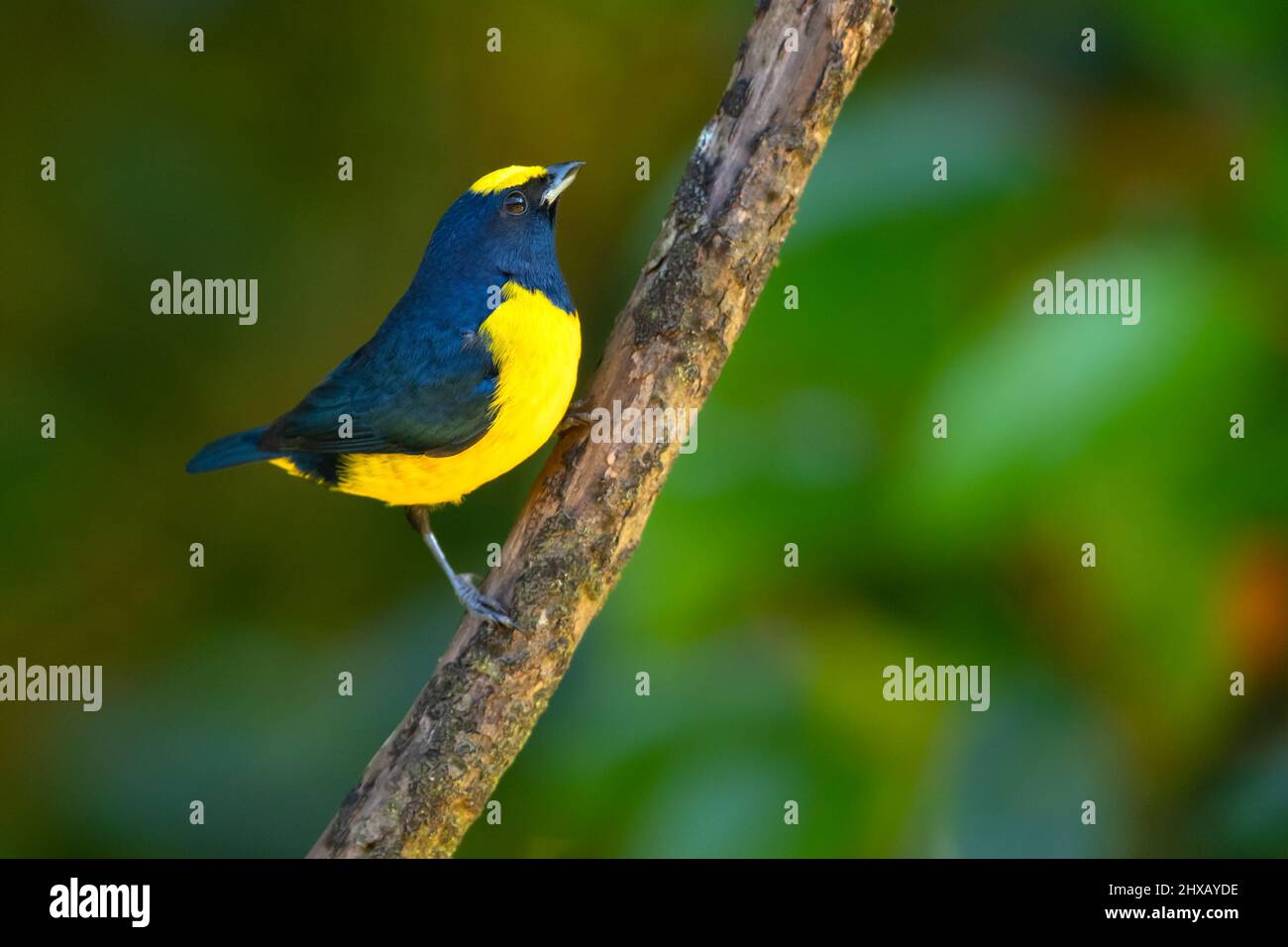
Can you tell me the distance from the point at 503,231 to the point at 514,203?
74 millimetres

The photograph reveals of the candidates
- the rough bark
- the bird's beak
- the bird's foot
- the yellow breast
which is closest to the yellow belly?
the yellow breast

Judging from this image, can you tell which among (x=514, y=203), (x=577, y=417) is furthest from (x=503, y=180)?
(x=577, y=417)

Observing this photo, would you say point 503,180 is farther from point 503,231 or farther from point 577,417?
point 577,417

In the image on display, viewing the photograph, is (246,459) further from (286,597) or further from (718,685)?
(286,597)

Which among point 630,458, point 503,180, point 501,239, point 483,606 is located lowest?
point 483,606

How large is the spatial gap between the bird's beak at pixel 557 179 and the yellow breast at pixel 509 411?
25 centimetres

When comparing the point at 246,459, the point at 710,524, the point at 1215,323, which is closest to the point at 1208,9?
the point at 1215,323

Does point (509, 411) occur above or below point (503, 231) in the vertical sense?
below

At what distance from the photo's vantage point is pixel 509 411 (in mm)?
2918

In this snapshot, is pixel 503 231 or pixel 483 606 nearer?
pixel 483 606

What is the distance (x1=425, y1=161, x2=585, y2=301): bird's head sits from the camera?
313cm

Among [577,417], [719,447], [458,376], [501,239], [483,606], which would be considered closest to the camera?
[483,606]

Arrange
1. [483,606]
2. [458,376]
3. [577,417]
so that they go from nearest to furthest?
[483,606], [577,417], [458,376]

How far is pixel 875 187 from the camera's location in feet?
11.7
